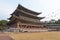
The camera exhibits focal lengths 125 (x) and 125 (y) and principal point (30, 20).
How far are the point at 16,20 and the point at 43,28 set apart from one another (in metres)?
12.5

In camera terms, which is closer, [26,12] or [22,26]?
[22,26]

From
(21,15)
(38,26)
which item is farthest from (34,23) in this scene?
(21,15)

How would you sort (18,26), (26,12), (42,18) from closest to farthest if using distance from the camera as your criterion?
(18,26) → (26,12) → (42,18)

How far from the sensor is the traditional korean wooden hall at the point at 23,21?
40.4m

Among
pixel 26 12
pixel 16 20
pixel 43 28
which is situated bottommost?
pixel 43 28

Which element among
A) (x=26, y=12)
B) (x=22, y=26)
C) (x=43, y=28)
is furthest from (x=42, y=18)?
(x=22, y=26)

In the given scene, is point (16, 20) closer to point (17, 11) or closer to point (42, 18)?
point (17, 11)

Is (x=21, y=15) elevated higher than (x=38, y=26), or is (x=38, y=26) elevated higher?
(x=21, y=15)

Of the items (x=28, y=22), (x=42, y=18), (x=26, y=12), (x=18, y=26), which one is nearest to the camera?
(x=18, y=26)

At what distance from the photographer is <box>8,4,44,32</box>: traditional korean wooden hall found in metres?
40.4

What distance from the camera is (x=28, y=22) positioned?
4344cm

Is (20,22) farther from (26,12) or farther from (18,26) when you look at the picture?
(26,12)

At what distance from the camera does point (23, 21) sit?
4188 cm

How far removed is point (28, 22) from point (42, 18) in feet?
28.8
